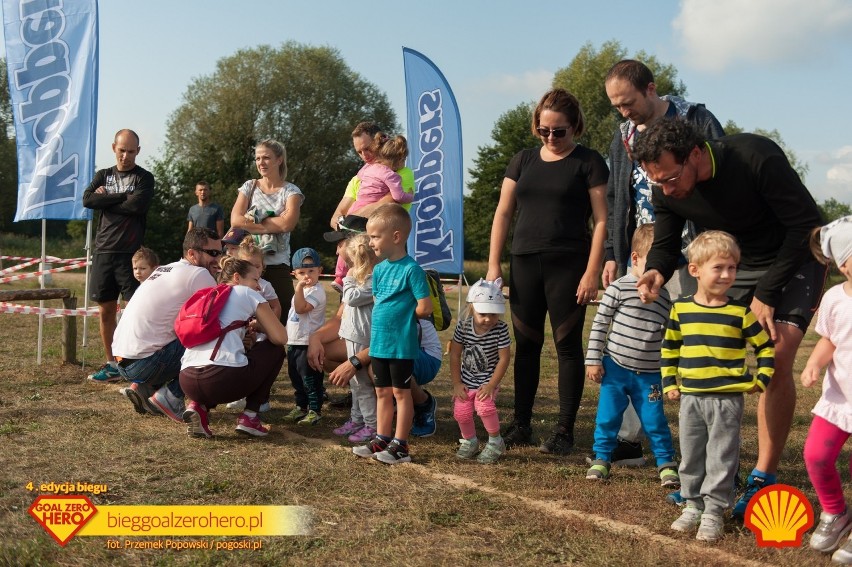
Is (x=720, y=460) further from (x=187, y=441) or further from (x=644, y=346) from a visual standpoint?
(x=187, y=441)

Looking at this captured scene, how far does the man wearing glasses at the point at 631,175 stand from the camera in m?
4.51

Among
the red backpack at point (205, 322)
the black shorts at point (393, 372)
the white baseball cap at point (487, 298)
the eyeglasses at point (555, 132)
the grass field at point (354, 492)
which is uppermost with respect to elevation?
the eyeglasses at point (555, 132)

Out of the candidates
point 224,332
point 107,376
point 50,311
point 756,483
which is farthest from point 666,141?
point 50,311

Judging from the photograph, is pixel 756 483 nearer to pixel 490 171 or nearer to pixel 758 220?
pixel 758 220

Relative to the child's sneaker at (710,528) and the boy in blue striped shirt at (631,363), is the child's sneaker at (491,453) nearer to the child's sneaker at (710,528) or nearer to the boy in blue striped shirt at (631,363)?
the boy in blue striped shirt at (631,363)

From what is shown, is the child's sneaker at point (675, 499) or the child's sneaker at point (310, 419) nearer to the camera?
the child's sneaker at point (675, 499)

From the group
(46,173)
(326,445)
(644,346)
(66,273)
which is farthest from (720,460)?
(66,273)

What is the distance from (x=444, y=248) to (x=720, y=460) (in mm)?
8988

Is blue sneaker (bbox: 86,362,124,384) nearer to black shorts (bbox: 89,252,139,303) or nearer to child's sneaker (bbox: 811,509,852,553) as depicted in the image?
black shorts (bbox: 89,252,139,303)

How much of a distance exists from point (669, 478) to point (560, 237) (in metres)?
1.58

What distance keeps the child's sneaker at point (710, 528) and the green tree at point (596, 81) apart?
38970 millimetres

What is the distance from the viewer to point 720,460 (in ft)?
12.2

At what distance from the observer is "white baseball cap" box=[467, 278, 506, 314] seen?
201 inches

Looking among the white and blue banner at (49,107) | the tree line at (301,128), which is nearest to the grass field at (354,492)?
the white and blue banner at (49,107)
